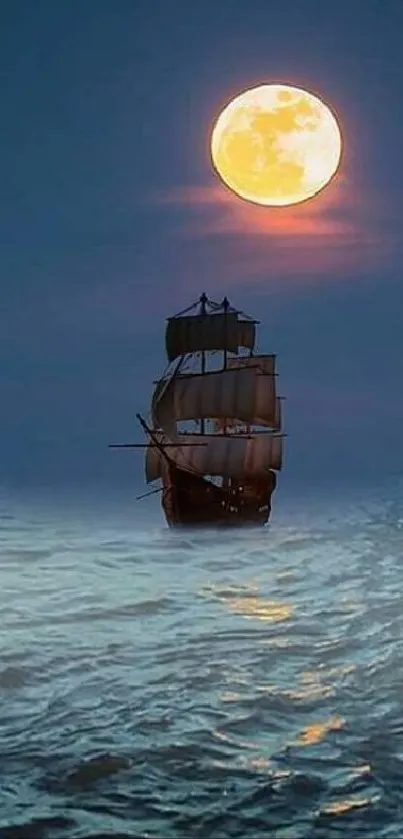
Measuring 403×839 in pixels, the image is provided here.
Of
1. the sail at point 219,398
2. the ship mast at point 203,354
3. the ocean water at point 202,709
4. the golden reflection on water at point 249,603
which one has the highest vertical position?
the ship mast at point 203,354

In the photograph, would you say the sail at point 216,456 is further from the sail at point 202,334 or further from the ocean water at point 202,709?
the ocean water at point 202,709

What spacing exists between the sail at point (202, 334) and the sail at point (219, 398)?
294 cm

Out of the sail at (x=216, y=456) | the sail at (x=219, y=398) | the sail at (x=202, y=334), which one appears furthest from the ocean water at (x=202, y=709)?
the sail at (x=202, y=334)

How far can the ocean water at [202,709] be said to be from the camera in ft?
22.1

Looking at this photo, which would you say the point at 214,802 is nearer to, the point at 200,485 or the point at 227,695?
the point at 227,695

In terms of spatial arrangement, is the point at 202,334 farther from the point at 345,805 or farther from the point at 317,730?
the point at 345,805

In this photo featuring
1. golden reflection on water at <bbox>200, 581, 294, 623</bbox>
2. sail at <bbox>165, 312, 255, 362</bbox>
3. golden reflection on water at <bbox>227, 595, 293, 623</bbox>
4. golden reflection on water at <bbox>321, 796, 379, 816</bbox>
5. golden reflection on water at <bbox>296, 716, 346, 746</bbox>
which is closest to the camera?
golden reflection on water at <bbox>321, 796, 379, 816</bbox>

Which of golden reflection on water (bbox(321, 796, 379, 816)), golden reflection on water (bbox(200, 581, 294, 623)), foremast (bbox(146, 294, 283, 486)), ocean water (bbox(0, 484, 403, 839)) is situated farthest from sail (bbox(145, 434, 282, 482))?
golden reflection on water (bbox(321, 796, 379, 816))

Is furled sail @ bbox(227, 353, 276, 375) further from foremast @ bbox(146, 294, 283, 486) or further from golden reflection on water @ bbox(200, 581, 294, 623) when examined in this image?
golden reflection on water @ bbox(200, 581, 294, 623)

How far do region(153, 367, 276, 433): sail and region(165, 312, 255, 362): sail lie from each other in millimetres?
2943

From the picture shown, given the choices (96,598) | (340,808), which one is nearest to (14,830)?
(340,808)

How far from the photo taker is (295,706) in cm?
1020

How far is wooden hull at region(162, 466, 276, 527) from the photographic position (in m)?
59.2

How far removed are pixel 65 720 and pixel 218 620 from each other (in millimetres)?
8422
